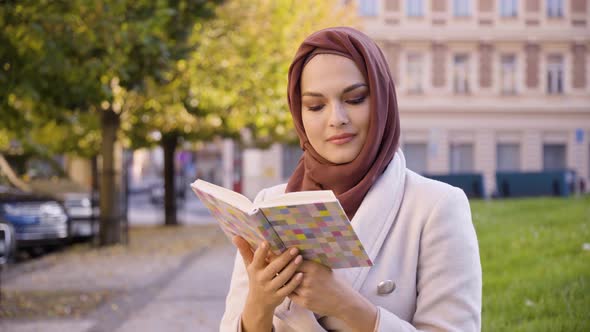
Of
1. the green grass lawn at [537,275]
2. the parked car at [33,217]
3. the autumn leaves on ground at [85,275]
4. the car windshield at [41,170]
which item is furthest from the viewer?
the car windshield at [41,170]

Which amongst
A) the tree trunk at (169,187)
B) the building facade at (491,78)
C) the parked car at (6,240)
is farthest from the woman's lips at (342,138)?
the building facade at (491,78)

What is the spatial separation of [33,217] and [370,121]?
13.3 metres

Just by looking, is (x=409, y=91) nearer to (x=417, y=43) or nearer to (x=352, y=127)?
(x=417, y=43)

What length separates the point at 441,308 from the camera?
2119 mm

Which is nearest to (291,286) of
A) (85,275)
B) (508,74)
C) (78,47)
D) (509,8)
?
(78,47)

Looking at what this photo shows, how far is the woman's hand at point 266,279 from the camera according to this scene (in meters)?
1.94

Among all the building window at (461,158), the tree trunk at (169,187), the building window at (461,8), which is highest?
the building window at (461,8)

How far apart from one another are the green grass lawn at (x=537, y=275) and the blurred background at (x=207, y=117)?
0.04 m

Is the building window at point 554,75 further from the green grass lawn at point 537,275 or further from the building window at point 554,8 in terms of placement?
the green grass lawn at point 537,275

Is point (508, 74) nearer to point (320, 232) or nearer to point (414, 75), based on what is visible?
point (414, 75)

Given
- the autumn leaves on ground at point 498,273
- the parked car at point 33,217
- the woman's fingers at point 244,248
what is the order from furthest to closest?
the parked car at point 33,217
the autumn leaves on ground at point 498,273
the woman's fingers at point 244,248

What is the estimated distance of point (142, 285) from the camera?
10.3 m

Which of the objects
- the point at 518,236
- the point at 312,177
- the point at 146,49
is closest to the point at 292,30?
the point at 146,49

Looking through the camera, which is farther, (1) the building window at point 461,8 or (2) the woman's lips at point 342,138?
(1) the building window at point 461,8
